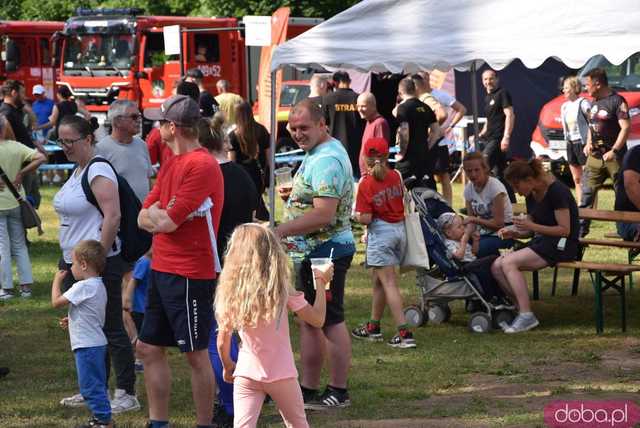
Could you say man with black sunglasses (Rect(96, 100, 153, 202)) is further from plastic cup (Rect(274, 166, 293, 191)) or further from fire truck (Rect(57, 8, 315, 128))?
fire truck (Rect(57, 8, 315, 128))

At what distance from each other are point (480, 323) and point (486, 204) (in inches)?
43.3

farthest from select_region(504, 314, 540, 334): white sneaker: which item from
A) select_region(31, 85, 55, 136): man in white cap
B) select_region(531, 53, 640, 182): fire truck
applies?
select_region(31, 85, 55, 136): man in white cap

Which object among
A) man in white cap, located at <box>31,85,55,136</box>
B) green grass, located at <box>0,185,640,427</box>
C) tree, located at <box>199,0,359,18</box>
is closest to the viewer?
green grass, located at <box>0,185,640,427</box>

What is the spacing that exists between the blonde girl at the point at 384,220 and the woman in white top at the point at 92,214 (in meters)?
2.49

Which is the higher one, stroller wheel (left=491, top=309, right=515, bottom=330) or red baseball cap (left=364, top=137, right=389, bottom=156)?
red baseball cap (left=364, top=137, right=389, bottom=156)

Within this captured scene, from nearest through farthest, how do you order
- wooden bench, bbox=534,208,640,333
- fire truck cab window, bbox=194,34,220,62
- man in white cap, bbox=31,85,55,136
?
wooden bench, bbox=534,208,640,333
man in white cap, bbox=31,85,55,136
fire truck cab window, bbox=194,34,220,62

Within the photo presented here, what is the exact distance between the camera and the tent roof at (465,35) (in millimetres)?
8992

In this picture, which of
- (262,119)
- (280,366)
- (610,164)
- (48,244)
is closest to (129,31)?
(262,119)

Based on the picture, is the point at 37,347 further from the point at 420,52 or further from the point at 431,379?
the point at 420,52

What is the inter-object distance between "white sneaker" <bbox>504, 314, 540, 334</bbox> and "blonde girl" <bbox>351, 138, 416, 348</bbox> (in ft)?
3.17

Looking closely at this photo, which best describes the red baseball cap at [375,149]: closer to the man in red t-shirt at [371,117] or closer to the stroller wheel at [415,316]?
the stroller wheel at [415,316]

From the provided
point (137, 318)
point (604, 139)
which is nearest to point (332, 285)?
point (137, 318)

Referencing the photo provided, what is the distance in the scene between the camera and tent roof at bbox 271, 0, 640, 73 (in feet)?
29.5

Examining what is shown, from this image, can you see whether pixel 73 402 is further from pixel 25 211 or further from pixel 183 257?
pixel 25 211
